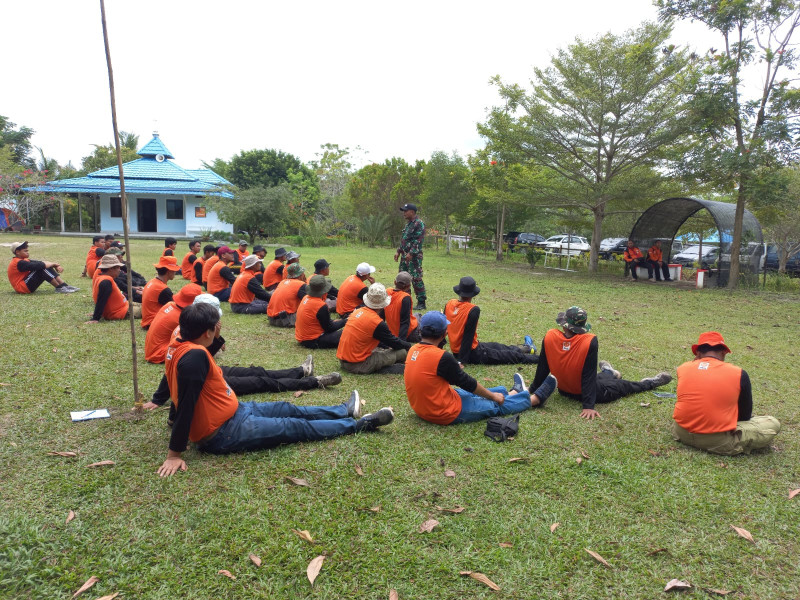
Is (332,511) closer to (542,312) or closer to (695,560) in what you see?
(695,560)

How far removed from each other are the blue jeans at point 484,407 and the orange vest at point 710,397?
1.47m

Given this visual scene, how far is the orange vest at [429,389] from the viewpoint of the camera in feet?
15.3

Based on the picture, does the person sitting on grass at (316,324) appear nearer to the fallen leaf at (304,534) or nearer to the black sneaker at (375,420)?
the black sneaker at (375,420)

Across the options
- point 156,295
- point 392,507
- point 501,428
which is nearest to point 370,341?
point 501,428

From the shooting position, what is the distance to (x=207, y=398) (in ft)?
12.8

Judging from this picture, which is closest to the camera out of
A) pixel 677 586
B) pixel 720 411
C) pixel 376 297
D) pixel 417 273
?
pixel 677 586

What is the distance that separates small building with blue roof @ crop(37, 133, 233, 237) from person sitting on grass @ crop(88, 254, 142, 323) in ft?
79.2

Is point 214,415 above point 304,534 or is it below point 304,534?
above

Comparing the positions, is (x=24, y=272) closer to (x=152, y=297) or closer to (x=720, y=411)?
(x=152, y=297)

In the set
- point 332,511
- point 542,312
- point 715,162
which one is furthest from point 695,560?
point 715,162

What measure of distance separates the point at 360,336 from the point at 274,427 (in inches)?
87.1

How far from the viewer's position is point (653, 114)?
1781cm

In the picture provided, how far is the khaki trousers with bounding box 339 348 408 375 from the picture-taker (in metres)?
6.42

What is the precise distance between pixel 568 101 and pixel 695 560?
1907 centimetres
